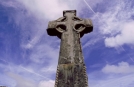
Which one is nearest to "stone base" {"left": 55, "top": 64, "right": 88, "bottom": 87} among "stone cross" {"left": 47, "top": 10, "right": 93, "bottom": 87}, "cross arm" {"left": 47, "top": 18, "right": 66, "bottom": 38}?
"stone cross" {"left": 47, "top": 10, "right": 93, "bottom": 87}

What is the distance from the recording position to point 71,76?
495 cm

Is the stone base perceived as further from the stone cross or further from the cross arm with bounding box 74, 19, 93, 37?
the cross arm with bounding box 74, 19, 93, 37

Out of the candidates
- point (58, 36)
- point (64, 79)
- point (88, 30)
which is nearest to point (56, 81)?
point (64, 79)

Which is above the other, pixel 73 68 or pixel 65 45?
pixel 65 45

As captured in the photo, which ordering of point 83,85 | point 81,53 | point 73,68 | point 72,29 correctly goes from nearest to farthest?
point 83,85 < point 73,68 < point 81,53 < point 72,29

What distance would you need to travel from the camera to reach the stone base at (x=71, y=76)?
4807mm

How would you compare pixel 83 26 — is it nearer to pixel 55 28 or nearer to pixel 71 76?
pixel 55 28

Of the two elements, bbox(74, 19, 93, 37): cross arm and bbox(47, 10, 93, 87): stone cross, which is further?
bbox(74, 19, 93, 37): cross arm

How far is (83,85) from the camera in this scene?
4.75 meters

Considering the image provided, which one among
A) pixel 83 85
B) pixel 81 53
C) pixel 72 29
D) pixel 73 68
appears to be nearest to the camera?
pixel 83 85

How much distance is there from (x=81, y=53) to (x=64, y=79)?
1044 millimetres

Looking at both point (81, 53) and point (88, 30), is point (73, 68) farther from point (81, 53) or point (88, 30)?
point (88, 30)

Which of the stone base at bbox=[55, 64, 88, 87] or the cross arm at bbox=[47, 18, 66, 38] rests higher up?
the cross arm at bbox=[47, 18, 66, 38]

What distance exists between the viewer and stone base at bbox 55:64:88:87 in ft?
15.8
